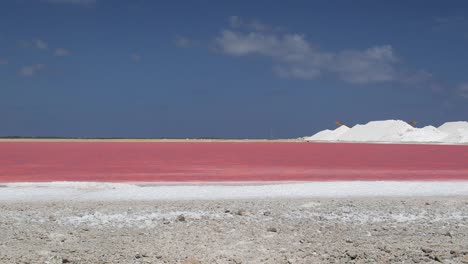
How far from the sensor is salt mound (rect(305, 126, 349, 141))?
286 ft

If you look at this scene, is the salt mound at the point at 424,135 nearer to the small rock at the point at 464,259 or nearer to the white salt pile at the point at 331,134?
the white salt pile at the point at 331,134

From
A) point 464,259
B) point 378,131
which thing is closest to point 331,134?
point 378,131

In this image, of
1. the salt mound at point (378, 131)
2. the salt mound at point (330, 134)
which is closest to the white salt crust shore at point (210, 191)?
the salt mound at point (378, 131)

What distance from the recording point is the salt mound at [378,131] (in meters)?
75.6

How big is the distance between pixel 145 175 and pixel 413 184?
7.68m

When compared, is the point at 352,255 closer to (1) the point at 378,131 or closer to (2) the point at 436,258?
(2) the point at 436,258

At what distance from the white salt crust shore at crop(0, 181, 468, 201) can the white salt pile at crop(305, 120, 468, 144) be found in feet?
185

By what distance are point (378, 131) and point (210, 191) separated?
6950cm

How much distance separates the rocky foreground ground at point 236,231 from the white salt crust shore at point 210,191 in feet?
3.26

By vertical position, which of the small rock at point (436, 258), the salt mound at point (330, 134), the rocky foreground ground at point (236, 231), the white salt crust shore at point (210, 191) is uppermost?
the salt mound at point (330, 134)

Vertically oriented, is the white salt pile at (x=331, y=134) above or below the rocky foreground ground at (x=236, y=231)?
above

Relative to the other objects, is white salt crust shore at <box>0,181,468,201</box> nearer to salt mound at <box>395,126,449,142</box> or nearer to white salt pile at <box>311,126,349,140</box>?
salt mound at <box>395,126,449,142</box>

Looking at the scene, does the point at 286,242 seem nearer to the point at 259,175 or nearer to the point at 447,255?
the point at 447,255

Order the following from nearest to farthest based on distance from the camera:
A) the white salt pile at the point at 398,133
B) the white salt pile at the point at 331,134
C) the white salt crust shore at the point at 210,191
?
1. the white salt crust shore at the point at 210,191
2. the white salt pile at the point at 398,133
3. the white salt pile at the point at 331,134
